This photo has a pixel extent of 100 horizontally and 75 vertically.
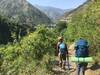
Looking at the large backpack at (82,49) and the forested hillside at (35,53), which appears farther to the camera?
the forested hillside at (35,53)

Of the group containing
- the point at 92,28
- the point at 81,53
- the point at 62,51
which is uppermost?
the point at 92,28

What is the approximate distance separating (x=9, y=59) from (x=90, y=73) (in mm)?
3332

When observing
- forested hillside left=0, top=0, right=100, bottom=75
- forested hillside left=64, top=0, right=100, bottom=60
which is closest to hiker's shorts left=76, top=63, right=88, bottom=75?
forested hillside left=0, top=0, right=100, bottom=75

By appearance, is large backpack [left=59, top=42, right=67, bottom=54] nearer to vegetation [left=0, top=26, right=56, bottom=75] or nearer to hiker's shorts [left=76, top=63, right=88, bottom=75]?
vegetation [left=0, top=26, right=56, bottom=75]

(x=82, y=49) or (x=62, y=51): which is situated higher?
(x=82, y=49)

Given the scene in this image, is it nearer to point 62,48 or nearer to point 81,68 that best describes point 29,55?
point 62,48

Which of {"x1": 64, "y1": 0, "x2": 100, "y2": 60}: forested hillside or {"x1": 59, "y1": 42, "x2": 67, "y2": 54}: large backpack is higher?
{"x1": 64, "y1": 0, "x2": 100, "y2": 60}: forested hillside

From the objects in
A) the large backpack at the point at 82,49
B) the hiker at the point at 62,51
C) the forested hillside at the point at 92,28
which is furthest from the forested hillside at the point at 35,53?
the large backpack at the point at 82,49

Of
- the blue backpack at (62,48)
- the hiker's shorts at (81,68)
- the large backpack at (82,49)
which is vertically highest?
the large backpack at (82,49)

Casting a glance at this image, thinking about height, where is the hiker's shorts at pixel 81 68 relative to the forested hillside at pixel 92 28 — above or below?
below

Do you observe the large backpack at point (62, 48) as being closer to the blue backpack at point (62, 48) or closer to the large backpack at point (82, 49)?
the blue backpack at point (62, 48)

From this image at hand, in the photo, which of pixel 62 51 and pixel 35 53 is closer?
pixel 35 53

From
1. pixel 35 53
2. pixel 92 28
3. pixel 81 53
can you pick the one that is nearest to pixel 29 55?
pixel 35 53

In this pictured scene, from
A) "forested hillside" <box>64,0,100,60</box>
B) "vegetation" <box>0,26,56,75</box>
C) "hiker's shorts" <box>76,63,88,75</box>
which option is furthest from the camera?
"forested hillside" <box>64,0,100,60</box>
